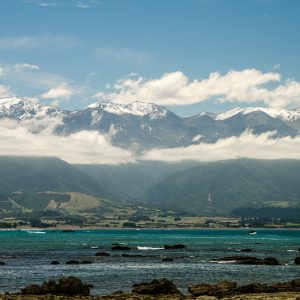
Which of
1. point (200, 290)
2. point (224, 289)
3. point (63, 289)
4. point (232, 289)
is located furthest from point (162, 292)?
point (63, 289)

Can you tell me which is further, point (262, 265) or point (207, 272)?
point (262, 265)

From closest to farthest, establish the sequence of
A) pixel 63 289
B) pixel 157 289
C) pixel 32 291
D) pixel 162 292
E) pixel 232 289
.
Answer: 1. pixel 32 291
2. pixel 63 289
3. pixel 162 292
4. pixel 157 289
5. pixel 232 289

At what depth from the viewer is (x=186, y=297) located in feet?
279

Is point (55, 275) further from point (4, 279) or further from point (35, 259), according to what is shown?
point (35, 259)

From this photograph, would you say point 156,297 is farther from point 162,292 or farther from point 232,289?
point 232,289

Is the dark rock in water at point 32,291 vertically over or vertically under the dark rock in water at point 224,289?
under

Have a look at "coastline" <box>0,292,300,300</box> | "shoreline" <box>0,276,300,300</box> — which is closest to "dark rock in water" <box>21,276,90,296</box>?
"shoreline" <box>0,276,300,300</box>

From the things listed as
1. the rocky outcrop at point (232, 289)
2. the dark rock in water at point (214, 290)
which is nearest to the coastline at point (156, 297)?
the dark rock in water at point (214, 290)

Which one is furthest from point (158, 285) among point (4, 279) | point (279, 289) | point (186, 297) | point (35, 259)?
point (35, 259)

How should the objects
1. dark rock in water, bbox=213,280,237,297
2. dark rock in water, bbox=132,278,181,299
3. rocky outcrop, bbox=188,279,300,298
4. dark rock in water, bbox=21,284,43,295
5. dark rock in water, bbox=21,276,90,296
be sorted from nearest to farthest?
1. dark rock in water, bbox=213,280,237,297
2. dark rock in water, bbox=21,284,43,295
3. rocky outcrop, bbox=188,279,300,298
4. dark rock in water, bbox=21,276,90,296
5. dark rock in water, bbox=132,278,181,299

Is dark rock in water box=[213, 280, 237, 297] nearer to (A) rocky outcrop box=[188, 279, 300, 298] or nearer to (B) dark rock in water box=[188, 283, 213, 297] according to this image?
(A) rocky outcrop box=[188, 279, 300, 298]

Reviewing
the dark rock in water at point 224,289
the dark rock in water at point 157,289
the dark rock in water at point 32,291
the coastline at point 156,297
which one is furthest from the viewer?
the dark rock in water at point 157,289

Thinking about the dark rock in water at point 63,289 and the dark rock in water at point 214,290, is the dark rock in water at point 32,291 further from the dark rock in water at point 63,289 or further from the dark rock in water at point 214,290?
the dark rock in water at point 214,290

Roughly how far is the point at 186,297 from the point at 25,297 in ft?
72.7
